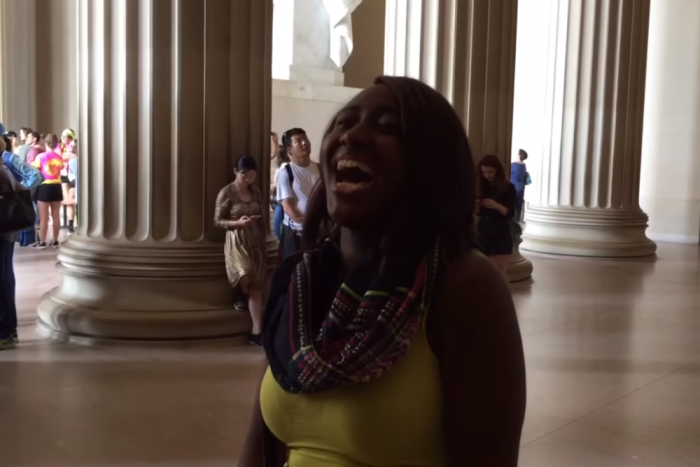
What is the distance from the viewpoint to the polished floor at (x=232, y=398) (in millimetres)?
4156

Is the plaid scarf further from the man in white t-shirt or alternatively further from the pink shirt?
the pink shirt

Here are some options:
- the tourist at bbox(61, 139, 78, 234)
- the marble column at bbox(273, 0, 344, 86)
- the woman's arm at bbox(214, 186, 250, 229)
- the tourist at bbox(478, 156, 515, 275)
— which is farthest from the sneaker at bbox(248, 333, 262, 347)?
the marble column at bbox(273, 0, 344, 86)

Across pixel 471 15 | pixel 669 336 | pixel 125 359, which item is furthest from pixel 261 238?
pixel 471 15

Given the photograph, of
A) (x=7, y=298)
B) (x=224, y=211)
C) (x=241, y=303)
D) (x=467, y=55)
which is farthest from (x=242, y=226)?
(x=467, y=55)

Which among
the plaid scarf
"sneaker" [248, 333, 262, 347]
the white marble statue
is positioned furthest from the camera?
the white marble statue

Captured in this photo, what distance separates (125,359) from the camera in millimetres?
5852

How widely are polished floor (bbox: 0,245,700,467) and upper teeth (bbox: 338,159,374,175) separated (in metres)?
2.71

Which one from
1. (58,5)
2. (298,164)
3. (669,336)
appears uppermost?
(58,5)

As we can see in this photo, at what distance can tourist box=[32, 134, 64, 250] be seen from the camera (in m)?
12.2

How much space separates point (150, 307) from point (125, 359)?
61cm

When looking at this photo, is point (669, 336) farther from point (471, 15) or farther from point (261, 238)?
point (471, 15)

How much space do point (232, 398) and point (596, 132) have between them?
33.6 feet

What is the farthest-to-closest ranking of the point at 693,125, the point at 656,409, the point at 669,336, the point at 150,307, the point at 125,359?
the point at 693,125
the point at 669,336
the point at 150,307
the point at 125,359
the point at 656,409

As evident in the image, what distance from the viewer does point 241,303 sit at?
662 cm
